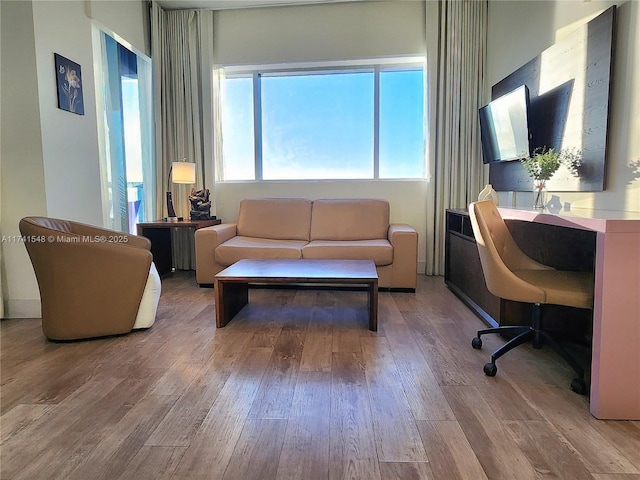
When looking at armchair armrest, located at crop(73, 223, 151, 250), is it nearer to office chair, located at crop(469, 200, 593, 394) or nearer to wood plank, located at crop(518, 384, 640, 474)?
office chair, located at crop(469, 200, 593, 394)

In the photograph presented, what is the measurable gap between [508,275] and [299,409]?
1.16m

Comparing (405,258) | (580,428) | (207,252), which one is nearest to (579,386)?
(580,428)

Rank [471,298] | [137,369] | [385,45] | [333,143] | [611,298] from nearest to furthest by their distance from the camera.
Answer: [611,298]
[137,369]
[471,298]
[385,45]
[333,143]

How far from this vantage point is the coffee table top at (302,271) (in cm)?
242

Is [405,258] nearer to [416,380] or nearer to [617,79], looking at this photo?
[416,380]

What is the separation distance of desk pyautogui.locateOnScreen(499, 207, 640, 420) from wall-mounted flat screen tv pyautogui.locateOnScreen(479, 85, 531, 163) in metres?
1.52

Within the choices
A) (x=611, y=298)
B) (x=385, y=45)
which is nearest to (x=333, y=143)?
(x=385, y=45)

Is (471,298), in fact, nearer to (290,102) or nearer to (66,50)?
(290,102)

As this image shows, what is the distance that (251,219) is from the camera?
4.11 m

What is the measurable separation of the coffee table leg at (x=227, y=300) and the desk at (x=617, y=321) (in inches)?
80.6

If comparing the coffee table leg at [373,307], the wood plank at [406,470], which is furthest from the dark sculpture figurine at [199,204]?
the wood plank at [406,470]

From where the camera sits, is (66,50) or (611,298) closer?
(611,298)

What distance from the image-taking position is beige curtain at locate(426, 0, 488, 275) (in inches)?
153

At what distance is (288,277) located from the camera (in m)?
2.43
